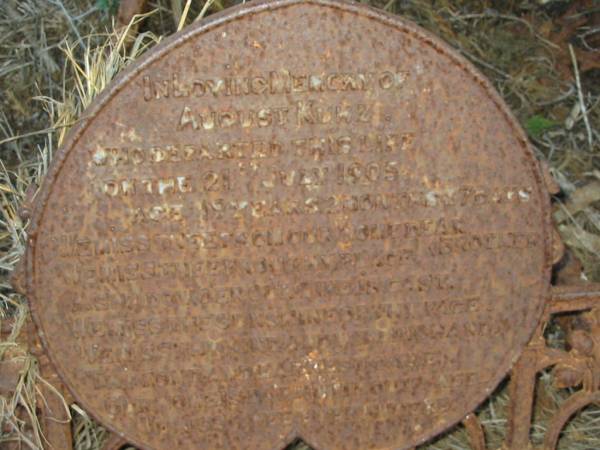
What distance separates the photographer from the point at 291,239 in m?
1.45

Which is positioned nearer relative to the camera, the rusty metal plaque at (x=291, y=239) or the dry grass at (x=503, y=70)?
the rusty metal plaque at (x=291, y=239)

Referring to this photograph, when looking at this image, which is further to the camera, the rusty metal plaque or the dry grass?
the dry grass

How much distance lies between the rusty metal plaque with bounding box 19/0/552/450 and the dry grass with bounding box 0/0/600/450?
1.67 ft

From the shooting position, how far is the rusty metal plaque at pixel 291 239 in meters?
1.36

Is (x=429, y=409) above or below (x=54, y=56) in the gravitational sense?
below

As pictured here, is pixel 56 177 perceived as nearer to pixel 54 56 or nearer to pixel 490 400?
pixel 54 56

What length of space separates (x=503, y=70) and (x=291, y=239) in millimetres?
1098

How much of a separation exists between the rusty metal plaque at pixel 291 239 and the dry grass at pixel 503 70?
510mm

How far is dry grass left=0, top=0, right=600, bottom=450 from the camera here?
6.74 feet

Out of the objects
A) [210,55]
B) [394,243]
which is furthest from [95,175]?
[394,243]

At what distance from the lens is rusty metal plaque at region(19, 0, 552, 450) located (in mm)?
1363

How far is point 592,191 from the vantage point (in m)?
2.23

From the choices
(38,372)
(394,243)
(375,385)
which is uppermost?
(394,243)

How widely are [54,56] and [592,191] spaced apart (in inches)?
56.9
